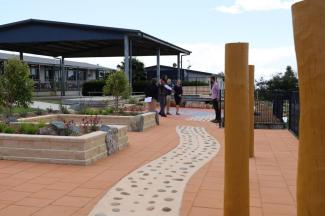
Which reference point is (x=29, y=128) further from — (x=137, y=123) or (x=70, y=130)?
(x=137, y=123)

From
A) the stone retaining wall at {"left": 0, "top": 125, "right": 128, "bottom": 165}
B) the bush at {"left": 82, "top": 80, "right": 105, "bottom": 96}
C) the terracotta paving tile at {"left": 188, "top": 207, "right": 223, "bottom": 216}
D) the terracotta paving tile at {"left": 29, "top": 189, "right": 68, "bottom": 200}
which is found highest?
the bush at {"left": 82, "top": 80, "right": 105, "bottom": 96}

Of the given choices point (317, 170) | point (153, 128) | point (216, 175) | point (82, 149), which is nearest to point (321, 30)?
point (317, 170)

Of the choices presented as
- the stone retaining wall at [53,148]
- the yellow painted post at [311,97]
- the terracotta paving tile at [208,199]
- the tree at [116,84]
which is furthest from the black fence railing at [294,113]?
the yellow painted post at [311,97]

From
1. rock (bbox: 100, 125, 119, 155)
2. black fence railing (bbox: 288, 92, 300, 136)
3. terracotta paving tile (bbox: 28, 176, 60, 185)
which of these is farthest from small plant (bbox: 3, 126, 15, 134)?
black fence railing (bbox: 288, 92, 300, 136)

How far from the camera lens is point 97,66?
5250 cm

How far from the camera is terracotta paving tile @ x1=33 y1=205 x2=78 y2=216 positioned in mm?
4553

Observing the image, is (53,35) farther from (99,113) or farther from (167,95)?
(99,113)

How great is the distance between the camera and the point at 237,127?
3744 millimetres

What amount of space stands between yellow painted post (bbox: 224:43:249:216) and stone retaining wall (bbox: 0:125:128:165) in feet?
12.4

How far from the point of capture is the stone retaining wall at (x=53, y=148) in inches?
281

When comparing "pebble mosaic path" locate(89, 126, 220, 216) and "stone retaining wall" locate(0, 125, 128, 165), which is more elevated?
"stone retaining wall" locate(0, 125, 128, 165)

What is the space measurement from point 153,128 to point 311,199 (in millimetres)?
10869

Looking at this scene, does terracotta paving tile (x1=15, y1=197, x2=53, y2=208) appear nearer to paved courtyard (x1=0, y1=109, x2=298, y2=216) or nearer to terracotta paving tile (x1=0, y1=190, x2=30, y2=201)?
paved courtyard (x1=0, y1=109, x2=298, y2=216)

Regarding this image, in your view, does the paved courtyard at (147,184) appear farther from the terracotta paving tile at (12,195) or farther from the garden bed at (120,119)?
the garden bed at (120,119)
